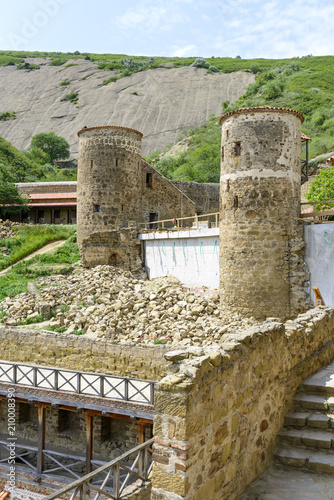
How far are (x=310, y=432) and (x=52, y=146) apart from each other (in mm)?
80858

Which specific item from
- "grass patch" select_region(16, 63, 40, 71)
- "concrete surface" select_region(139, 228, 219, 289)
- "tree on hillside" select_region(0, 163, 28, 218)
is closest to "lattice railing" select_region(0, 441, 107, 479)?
"concrete surface" select_region(139, 228, 219, 289)

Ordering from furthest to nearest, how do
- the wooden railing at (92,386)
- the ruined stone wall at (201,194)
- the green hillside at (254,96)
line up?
1. the green hillside at (254,96)
2. the ruined stone wall at (201,194)
3. the wooden railing at (92,386)

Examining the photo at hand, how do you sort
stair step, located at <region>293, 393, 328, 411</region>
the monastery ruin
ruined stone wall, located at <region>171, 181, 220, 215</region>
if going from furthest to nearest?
ruined stone wall, located at <region>171, 181, 220, 215</region>, stair step, located at <region>293, 393, 328, 411</region>, the monastery ruin

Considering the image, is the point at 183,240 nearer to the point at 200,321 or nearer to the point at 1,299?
the point at 200,321

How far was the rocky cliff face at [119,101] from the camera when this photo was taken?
89.6 meters

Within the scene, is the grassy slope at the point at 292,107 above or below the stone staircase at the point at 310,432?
above

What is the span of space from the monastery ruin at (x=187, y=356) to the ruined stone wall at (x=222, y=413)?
0.02 m

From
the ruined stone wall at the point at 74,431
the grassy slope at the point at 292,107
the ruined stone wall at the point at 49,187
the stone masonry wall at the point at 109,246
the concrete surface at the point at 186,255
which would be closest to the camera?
the ruined stone wall at the point at 74,431

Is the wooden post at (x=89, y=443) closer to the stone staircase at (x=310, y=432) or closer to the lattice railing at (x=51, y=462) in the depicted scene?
the lattice railing at (x=51, y=462)

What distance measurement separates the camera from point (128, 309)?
18.7 m

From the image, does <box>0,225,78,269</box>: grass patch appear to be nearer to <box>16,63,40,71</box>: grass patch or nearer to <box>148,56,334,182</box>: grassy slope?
<box>148,56,334,182</box>: grassy slope

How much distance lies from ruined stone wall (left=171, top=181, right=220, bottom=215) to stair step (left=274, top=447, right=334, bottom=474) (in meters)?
26.8

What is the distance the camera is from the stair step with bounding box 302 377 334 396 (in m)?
6.43

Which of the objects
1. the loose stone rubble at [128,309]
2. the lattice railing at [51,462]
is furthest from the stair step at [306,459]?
the loose stone rubble at [128,309]
